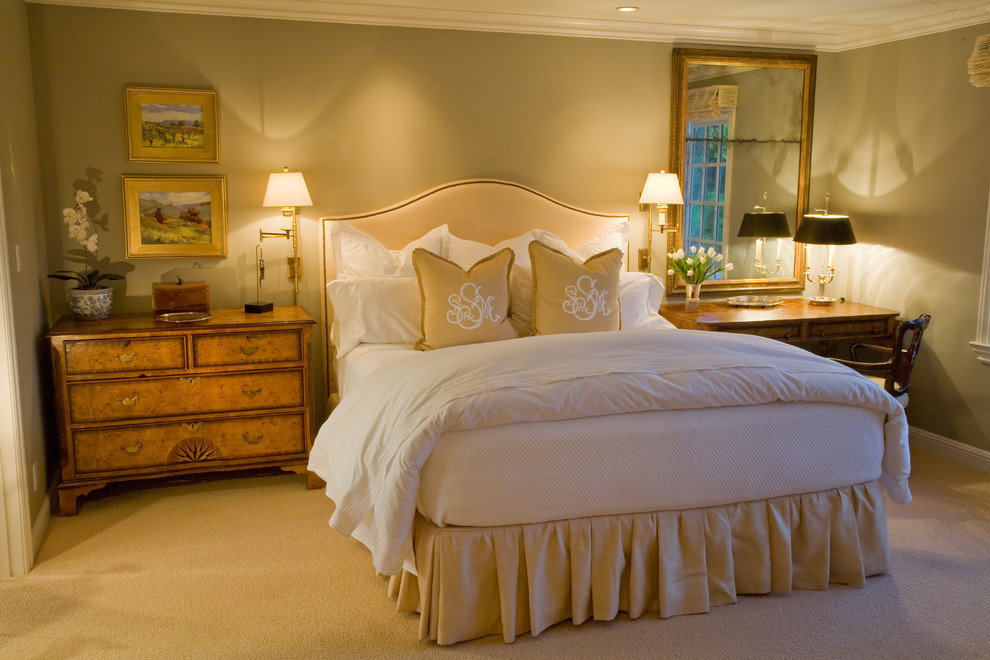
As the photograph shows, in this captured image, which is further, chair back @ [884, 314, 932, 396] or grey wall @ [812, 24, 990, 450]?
grey wall @ [812, 24, 990, 450]

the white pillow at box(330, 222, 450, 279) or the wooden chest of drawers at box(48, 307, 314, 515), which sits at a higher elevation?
the white pillow at box(330, 222, 450, 279)

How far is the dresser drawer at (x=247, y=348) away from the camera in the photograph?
12.7 feet

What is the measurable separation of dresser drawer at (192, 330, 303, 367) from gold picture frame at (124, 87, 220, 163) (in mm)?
1030

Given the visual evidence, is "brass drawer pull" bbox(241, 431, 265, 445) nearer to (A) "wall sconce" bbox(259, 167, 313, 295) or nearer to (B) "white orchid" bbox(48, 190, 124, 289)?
(B) "white orchid" bbox(48, 190, 124, 289)

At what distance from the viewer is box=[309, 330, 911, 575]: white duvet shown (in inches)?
101

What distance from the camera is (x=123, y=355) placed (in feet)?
12.3

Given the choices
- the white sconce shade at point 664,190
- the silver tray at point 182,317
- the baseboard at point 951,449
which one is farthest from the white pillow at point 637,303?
the silver tray at point 182,317

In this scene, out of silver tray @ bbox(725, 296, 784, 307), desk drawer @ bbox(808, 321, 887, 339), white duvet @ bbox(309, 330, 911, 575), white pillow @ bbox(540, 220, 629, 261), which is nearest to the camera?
white duvet @ bbox(309, 330, 911, 575)

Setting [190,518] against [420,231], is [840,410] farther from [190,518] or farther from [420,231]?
[190,518]

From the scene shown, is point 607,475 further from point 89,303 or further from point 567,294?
point 89,303

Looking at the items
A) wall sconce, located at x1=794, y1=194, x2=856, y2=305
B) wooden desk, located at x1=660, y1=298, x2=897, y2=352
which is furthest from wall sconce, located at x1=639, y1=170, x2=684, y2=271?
wall sconce, located at x1=794, y1=194, x2=856, y2=305

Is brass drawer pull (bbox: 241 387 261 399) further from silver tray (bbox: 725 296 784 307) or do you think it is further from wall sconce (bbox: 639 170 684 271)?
silver tray (bbox: 725 296 784 307)

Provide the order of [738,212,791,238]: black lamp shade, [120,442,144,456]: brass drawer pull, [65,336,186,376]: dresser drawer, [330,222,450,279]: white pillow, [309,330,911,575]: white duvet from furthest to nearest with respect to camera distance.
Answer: [738,212,791,238]: black lamp shade, [330,222,450,279]: white pillow, [120,442,144,456]: brass drawer pull, [65,336,186,376]: dresser drawer, [309,330,911,575]: white duvet

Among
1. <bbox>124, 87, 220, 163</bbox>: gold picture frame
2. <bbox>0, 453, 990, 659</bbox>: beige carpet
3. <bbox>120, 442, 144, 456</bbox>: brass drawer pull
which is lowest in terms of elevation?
<bbox>0, 453, 990, 659</bbox>: beige carpet
